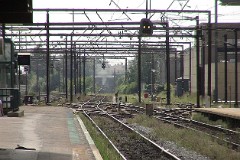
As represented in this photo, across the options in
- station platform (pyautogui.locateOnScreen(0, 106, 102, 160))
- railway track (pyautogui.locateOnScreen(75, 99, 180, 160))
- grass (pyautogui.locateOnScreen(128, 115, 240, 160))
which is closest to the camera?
station platform (pyautogui.locateOnScreen(0, 106, 102, 160))

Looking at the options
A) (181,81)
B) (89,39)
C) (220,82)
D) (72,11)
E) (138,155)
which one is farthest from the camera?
(181,81)

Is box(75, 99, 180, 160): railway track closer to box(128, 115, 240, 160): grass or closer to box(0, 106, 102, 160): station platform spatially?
box(128, 115, 240, 160): grass

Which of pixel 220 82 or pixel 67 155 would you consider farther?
pixel 220 82

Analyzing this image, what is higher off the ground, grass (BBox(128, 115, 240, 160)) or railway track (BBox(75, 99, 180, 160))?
grass (BBox(128, 115, 240, 160))

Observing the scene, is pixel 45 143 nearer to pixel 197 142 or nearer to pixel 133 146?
pixel 133 146

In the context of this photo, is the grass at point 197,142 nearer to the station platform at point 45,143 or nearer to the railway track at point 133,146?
the railway track at point 133,146

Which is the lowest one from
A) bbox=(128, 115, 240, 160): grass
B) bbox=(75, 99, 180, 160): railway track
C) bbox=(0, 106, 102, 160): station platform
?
bbox=(75, 99, 180, 160): railway track

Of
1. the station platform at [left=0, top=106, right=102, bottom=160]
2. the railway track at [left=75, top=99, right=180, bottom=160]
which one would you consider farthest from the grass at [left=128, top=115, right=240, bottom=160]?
the station platform at [left=0, top=106, right=102, bottom=160]

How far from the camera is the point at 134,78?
Result: 127 metres

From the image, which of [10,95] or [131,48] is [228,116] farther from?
[131,48]

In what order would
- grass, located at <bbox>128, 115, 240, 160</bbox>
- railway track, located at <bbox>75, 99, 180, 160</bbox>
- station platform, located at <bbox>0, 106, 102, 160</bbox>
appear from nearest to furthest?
station platform, located at <bbox>0, 106, 102, 160</bbox>
grass, located at <bbox>128, 115, 240, 160</bbox>
railway track, located at <bbox>75, 99, 180, 160</bbox>

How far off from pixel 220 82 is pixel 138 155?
172 ft

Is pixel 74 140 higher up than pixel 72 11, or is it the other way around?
pixel 72 11

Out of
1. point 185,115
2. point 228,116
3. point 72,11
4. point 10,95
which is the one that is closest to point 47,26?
point 72,11
